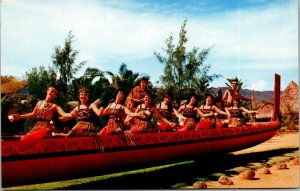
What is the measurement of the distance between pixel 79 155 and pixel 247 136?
204 inches

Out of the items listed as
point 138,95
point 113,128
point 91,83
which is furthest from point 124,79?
point 113,128

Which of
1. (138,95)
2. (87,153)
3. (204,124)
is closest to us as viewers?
(87,153)

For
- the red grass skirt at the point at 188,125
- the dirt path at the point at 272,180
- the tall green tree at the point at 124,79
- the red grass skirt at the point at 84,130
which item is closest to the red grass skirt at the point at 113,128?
the red grass skirt at the point at 84,130

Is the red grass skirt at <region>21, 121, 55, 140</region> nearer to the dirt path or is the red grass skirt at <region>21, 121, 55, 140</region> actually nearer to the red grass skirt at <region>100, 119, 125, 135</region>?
the red grass skirt at <region>100, 119, 125, 135</region>

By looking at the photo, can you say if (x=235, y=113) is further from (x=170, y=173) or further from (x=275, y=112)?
(x=170, y=173)

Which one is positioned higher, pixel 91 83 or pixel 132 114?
pixel 91 83

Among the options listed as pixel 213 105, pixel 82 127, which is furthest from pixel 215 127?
pixel 82 127

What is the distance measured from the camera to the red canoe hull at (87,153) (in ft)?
19.8

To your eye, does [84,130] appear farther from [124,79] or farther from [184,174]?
[124,79]

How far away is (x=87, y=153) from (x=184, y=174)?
7.57ft

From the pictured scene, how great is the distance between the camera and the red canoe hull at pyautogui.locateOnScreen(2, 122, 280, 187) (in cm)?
603

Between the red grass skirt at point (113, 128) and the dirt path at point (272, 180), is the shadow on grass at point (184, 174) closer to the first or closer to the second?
the dirt path at point (272, 180)

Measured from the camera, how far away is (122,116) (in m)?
7.52

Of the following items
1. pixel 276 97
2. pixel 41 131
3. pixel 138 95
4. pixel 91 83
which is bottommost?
pixel 41 131
